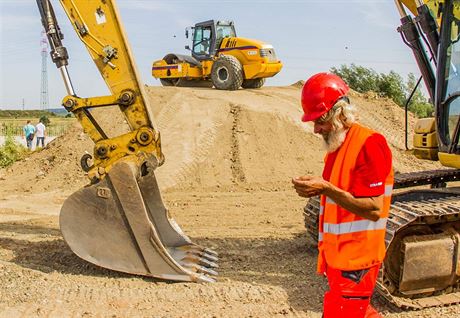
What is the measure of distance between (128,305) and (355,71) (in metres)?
24.8

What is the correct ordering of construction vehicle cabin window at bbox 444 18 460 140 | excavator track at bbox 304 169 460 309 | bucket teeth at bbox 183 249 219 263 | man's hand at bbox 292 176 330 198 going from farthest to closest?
1. bucket teeth at bbox 183 249 219 263
2. construction vehicle cabin window at bbox 444 18 460 140
3. excavator track at bbox 304 169 460 309
4. man's hand at bbox 292 176 330 198

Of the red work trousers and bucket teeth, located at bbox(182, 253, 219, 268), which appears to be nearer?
the red work trousers

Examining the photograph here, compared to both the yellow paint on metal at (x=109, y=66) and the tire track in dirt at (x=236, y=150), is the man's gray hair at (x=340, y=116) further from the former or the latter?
the tire track in dirt at (x=236, y=150)

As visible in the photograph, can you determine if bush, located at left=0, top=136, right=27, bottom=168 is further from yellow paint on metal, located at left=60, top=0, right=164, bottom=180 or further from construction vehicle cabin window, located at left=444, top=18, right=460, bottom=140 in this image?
construction vehicle cabin window, located at left=444, top=18, right=460, bottom=140

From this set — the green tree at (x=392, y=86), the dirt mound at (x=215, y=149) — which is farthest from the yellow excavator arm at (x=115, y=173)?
the green tree at (x=392, y=86)

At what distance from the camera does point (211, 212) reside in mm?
9992

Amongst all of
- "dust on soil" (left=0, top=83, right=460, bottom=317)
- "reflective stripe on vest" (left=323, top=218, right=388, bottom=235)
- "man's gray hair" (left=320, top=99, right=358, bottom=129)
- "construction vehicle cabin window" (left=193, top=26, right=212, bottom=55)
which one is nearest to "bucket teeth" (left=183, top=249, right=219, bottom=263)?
"dust on soil" (left=0, top=83, right=460, bottom=317)

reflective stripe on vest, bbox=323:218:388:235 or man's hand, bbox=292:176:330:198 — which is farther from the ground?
man's hand, bbox=292:176:330:198

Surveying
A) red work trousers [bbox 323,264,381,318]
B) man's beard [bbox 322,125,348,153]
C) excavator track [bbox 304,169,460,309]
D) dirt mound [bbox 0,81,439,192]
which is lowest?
dirt mound [bbox 0,81,439,192]

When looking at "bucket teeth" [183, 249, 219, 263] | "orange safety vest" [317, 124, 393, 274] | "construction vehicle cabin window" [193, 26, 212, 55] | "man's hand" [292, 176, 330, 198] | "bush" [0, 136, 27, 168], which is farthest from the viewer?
"construction vehicle cabin window" [193, 26, 212, 55]

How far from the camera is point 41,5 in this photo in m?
6.37

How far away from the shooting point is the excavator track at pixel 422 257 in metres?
5.27

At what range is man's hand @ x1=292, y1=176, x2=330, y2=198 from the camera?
2975 millimetres

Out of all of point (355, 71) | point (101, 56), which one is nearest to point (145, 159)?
point (101, 56)
